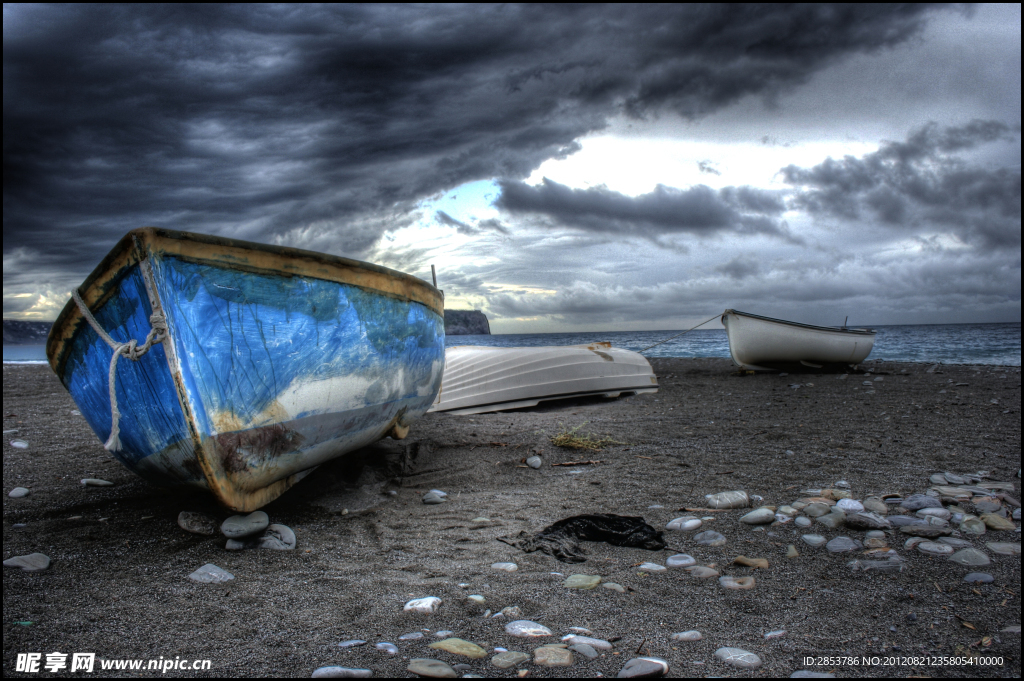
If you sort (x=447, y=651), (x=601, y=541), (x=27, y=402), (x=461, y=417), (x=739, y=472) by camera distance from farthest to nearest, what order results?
(x=27, y=402), (x=461, y=417), (x=739, y=472), (x=601, y=541), (x=447, y=651)

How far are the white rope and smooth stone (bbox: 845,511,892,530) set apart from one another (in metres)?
3.70

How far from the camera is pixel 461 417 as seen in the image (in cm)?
700

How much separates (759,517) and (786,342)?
10220 millimetres

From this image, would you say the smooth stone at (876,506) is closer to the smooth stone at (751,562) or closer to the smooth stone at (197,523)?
the smooth stone at (751,562)

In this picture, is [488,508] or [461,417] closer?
[488,508]

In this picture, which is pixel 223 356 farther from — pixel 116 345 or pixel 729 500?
pixel 729 500

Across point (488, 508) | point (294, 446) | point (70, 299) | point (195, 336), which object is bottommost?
point (488, 508)

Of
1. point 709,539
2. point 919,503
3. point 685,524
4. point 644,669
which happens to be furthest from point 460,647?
point 919,503

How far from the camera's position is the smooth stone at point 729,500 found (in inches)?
129

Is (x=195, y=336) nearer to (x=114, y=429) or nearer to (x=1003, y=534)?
(x=114, y=429)

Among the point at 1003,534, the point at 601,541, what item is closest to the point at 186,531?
the point at 601,541

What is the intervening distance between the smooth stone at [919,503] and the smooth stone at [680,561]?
1.49 meters

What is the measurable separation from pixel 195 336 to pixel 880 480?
4366mm

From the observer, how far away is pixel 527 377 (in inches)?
325
